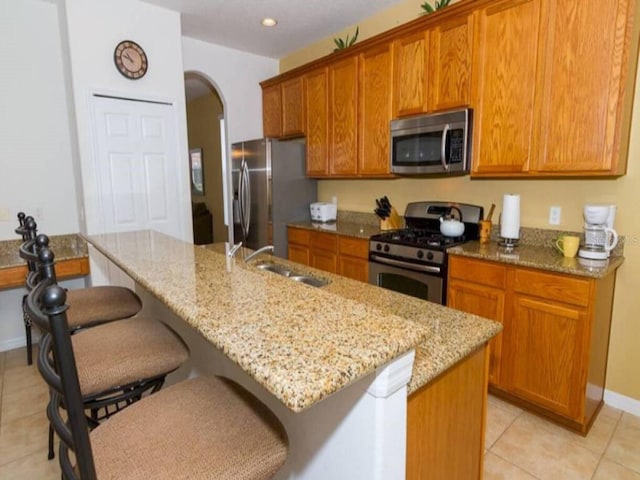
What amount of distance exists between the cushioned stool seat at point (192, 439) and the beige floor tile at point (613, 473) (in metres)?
1.84

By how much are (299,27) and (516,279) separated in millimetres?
3070

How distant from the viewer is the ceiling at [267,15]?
3.26 metres

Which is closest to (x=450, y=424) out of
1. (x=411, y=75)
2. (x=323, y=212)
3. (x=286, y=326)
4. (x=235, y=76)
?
(x=286, y=326)

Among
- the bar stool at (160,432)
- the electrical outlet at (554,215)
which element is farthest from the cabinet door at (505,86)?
the bar stool at (160,432)

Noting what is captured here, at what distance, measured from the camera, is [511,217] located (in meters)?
2.53

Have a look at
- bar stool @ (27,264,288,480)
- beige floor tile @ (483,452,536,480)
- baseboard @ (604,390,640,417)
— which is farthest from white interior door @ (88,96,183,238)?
baseboard @ (604,390,640,417)

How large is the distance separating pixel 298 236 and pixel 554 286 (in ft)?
7.83

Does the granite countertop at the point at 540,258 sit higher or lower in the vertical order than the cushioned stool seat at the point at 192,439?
higher

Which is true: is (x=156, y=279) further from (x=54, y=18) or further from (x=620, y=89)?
(x=54, y=18)

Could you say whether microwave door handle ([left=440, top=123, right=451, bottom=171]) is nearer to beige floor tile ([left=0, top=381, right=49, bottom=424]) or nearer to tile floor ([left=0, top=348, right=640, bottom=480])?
tile floor ([left=0, top=348, right=640, bottom=480])

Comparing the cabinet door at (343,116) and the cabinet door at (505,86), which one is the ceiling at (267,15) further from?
the cabinet door at (505,86)

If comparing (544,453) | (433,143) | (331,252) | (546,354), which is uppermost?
(433,143)

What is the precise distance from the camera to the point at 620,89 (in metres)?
2.02

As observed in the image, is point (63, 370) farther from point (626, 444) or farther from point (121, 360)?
point (626, 444)
